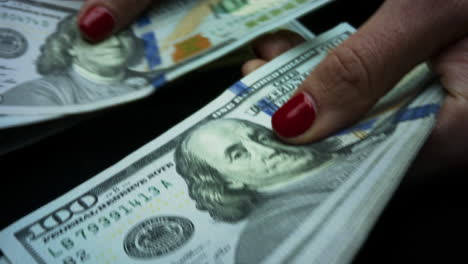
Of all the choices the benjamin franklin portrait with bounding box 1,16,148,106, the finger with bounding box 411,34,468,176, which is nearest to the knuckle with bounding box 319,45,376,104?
the finger with bounding box 411,34,468,176

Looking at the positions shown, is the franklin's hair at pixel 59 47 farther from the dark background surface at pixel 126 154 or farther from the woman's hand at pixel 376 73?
the woman's hand at pixel 376 73

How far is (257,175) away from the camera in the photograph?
51 cm

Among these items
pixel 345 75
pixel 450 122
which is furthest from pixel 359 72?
pixel 450 122

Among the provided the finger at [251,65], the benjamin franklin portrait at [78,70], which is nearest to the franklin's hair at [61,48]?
the benjamin franklin portrait at [78,70]

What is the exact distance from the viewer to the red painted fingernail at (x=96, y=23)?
0.68m

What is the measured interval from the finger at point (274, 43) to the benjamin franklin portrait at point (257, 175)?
0.19 metres

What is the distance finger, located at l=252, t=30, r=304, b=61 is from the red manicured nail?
22 cm

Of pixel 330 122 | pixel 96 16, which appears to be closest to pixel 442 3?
pixel 330 122

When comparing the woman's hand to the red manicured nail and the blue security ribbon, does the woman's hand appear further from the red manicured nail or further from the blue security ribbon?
the blue security ribbon

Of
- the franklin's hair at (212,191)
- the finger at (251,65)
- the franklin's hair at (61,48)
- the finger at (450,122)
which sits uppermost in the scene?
the franklin's hair at (61,48)

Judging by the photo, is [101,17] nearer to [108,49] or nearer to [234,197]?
[108,49]

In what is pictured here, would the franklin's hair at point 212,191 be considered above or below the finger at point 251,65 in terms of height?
below

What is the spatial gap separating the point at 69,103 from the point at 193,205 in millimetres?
251

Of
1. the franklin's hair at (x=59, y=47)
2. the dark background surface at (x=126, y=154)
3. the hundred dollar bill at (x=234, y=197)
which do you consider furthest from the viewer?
the franklin's hair at (x=59, y=47)
